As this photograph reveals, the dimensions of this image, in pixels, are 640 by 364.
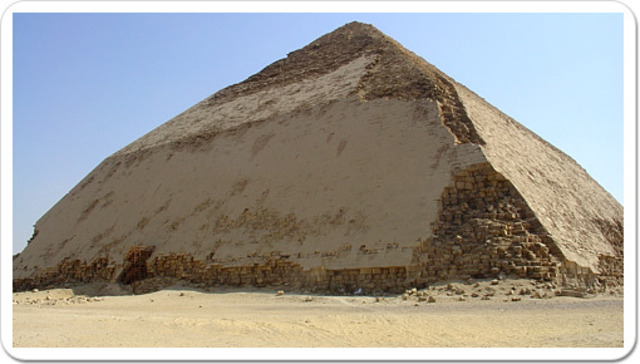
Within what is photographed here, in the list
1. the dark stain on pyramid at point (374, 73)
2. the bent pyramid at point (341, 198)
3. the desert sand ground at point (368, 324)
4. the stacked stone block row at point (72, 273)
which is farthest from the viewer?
the stacked stone block row at point (72, 273)

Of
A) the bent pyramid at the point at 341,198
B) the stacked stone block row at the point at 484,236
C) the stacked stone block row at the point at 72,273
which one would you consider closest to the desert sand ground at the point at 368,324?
the stacked stone block row at the point at 484,236

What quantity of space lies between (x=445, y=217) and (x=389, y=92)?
15.8 feet

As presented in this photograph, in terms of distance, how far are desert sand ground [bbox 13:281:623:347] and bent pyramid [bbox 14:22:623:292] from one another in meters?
1.24

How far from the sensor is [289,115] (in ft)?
56.2

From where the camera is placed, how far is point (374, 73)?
55.2ft

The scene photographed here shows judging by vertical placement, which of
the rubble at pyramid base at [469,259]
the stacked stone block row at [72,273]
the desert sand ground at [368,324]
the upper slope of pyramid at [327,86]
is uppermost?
the upper slope of pyramid at [327,86]

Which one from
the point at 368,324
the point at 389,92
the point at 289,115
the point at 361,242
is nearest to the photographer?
the point at 368,324

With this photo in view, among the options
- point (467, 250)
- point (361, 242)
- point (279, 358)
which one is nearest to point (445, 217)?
point (467, 250)

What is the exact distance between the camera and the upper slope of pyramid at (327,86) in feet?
48.4

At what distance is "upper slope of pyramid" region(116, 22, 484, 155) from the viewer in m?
14.7

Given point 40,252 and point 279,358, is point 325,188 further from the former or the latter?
point 40,252

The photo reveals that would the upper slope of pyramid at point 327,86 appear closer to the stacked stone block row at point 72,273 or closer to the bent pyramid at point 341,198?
the bent pyramid at point 341,198

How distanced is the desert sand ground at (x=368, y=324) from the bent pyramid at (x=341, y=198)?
124cm

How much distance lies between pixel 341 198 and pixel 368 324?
6176 mm
